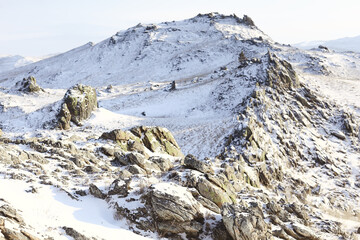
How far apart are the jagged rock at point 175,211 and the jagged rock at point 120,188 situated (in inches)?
52.0

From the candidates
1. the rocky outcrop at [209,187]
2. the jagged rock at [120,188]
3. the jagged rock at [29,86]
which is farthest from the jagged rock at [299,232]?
the jagged rock at [29,86]

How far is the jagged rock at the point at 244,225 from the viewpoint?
31.1 ft

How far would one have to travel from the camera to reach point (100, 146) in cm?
1752

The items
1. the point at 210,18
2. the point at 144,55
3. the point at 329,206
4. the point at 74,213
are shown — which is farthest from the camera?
the point at 210,18

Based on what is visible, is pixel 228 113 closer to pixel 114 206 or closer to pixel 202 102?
pixel 202 102

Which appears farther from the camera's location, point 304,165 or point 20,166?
point 304,165

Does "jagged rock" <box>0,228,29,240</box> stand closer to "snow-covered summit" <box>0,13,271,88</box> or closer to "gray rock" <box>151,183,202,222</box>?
"gray rock" <box>151,183,202,222</box>

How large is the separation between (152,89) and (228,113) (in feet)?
73.2

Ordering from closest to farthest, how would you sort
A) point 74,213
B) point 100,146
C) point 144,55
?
point 74,213
point 100,146
point 144,55

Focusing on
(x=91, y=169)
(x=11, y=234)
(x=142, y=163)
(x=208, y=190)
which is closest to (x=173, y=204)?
(x=208, y=190)

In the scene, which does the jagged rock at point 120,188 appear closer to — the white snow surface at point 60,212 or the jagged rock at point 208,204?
the white snow surface at point 60,212

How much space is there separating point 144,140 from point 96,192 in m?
8.34

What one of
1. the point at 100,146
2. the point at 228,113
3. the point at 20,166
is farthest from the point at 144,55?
the point at 20,166

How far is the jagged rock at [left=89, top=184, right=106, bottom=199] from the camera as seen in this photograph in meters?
11.2
